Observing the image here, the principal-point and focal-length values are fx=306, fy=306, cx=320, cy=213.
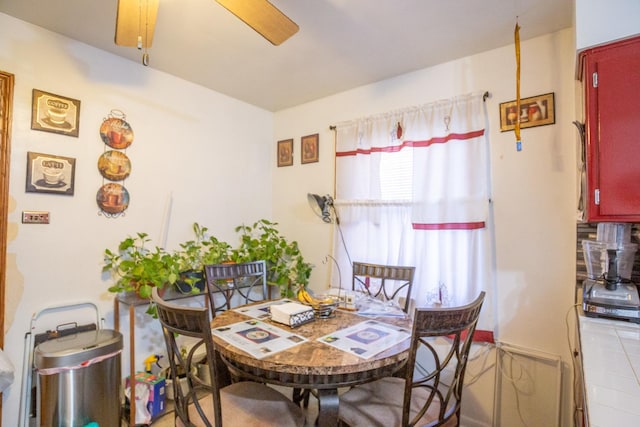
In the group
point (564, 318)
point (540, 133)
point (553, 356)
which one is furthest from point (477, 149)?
point (553, 356)

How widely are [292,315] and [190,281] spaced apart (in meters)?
1.09

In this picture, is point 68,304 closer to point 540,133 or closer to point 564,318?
point 564,318

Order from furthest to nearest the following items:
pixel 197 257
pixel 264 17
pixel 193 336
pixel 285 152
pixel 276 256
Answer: pixel 285 152 → pixel 276 256 → pixel 197 257 → pixel 264 17 → pixel 193 336

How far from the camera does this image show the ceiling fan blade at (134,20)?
1.40 m

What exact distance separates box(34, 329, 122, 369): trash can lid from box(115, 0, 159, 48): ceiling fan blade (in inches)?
67.2

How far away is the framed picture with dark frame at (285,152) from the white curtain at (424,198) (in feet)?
2.26

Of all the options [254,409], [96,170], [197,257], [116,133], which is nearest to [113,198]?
[96,170]

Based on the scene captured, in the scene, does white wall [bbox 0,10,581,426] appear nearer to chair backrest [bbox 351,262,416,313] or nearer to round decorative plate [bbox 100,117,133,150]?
round decorative plate [bbox 100,117,133,150]

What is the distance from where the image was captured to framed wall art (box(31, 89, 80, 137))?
1.96 metres

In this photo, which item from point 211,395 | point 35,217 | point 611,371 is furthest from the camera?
point 35,217

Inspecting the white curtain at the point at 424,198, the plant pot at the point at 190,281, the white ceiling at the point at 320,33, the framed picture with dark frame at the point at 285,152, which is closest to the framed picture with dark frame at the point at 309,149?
the framed picture with dark frame at the point at 285,152

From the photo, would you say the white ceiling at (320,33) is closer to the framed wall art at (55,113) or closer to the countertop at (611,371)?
the framed wall art at (55,113)

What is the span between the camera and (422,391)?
59.2 inches

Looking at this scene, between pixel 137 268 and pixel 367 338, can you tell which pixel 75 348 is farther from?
pixel 367 338
